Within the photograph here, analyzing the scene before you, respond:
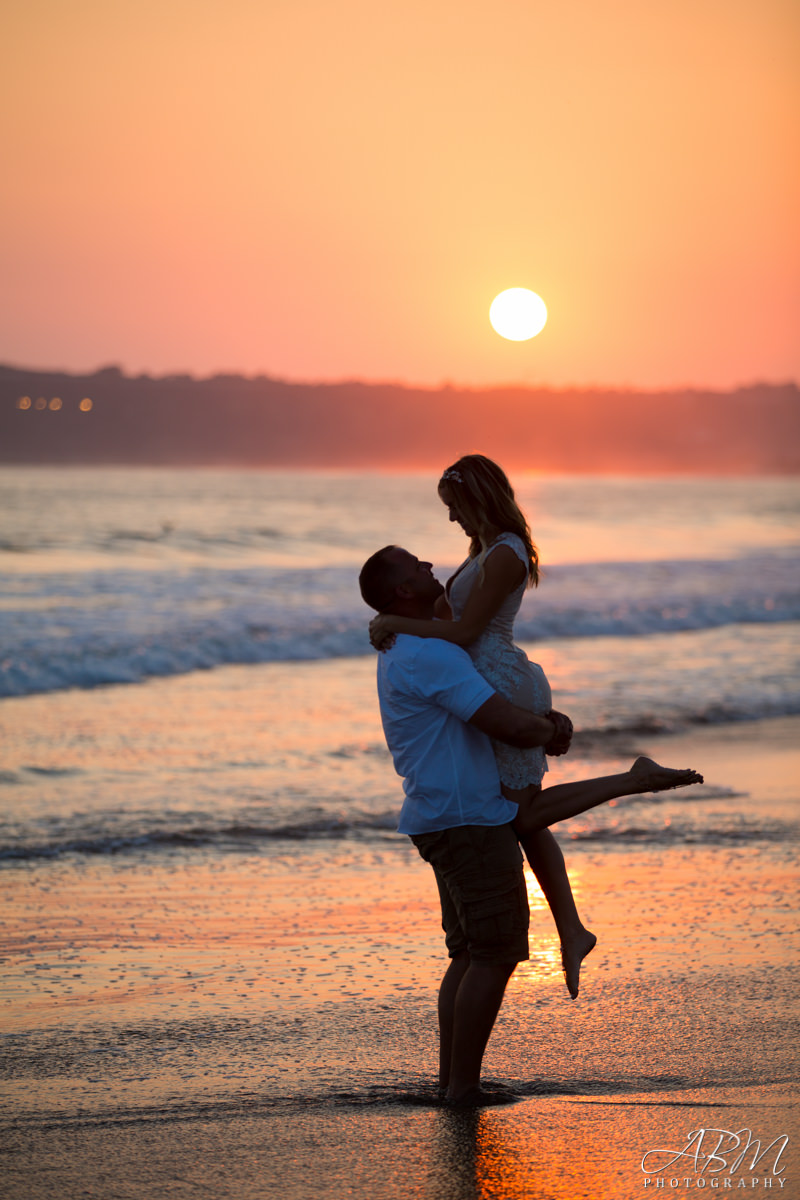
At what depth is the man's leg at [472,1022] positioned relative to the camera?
11.2 feet

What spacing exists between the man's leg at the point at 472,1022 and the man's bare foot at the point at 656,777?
2.07ft

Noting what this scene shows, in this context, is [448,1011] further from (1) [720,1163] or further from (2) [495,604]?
(2) [495,604]

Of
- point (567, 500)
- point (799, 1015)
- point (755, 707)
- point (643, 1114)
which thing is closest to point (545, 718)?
point (643, 1114)

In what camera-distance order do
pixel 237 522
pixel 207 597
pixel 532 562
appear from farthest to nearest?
1. pixel 237 522
2. pixel 207 597
3. pixel 532 562

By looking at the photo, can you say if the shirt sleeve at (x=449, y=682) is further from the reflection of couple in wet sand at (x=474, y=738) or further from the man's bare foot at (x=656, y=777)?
the man's bare foot at (x=656, y=777)

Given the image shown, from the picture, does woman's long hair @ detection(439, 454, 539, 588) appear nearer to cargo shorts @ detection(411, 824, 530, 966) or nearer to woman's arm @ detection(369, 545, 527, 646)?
woman's arm @ detection(369, 545, 527, 646)

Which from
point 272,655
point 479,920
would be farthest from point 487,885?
point 272,655

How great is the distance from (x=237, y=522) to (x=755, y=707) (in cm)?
4133

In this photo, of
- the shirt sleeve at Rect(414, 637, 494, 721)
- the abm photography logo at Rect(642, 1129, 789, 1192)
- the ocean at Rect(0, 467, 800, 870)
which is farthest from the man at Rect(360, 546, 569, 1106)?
the ocean at Rect(0, 467, 800, 870)

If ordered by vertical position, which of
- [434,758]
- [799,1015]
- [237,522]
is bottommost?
[799,1015]

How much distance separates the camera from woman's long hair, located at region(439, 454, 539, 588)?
11.3ft

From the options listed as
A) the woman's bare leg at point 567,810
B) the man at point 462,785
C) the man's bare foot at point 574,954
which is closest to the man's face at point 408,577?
the man at point 462,785

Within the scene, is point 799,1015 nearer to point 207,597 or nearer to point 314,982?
point 314,982

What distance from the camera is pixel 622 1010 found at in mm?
4211
